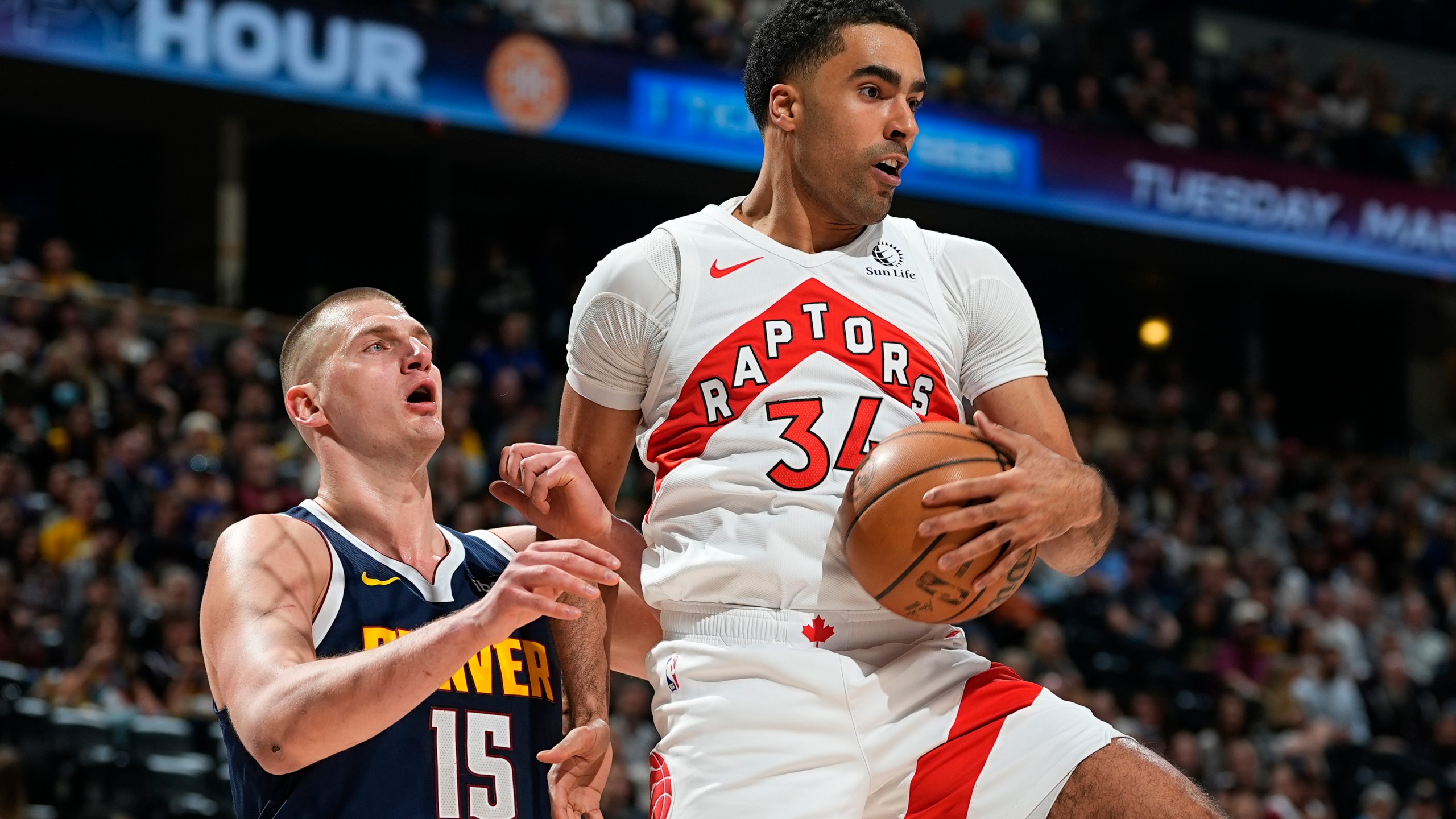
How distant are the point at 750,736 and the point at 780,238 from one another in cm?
113

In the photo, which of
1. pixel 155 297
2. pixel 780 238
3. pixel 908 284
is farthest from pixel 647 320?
pixel 155 297

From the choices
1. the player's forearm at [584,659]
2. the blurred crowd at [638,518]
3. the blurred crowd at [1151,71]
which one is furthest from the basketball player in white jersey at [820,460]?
the blurred crowd at [1151,71]

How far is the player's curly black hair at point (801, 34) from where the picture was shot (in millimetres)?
3611

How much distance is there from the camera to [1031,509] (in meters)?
3.08

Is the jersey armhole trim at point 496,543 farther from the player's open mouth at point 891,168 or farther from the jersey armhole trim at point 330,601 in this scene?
the player's open mouth at point 891,168

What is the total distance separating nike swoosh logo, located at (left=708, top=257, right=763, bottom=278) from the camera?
141 inches

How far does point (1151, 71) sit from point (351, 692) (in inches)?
775

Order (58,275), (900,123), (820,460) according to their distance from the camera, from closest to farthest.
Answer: (820,460) < (900,123) < (58,275)

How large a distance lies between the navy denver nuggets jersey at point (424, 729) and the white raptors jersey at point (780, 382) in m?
0.51

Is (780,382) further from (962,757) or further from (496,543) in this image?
(496,543)

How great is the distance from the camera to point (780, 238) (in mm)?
3682

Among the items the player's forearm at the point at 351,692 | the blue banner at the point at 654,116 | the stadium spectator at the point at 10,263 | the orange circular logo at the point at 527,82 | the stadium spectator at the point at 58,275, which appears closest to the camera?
the player's forearm at the point at 351,692

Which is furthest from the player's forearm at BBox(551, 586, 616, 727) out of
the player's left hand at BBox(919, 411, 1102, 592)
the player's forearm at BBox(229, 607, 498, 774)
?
the player's left hand at BBox(919, 411, 1102, 592)

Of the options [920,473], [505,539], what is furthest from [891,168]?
[505,539]
